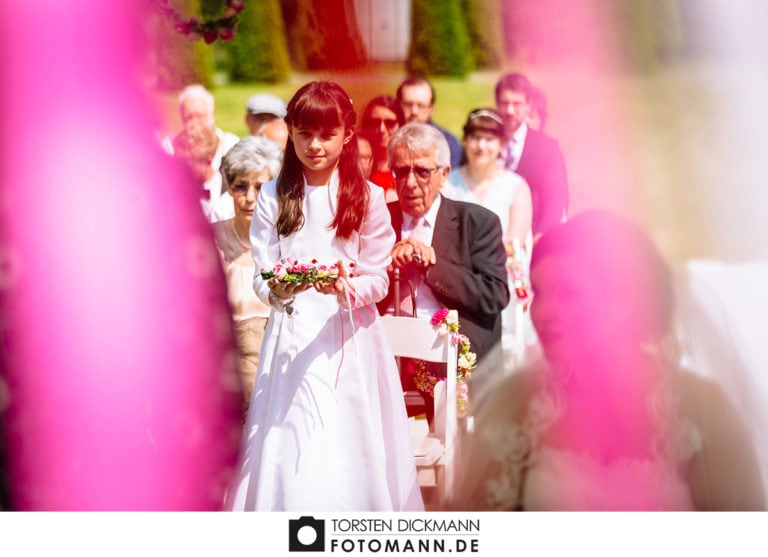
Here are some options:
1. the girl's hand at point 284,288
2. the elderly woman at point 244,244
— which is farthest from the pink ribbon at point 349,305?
the elderly woman at point 244,244

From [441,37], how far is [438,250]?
674 millimetres

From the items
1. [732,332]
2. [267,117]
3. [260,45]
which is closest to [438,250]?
[267,117]

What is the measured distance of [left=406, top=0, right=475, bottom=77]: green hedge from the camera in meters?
3.83

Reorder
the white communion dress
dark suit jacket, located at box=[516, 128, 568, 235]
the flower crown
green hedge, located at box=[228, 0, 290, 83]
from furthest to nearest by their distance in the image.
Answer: dark suit jacket, located at box=[516, 128, 568, 235] → green hedge, located at box=[228, 0, 290, 83] → the white communion dress → the flower crown

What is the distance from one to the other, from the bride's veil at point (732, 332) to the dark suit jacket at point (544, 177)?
45cm

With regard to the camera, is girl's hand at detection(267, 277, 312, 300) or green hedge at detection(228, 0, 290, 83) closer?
girl's hand at detection(267, 277, 312, 300)

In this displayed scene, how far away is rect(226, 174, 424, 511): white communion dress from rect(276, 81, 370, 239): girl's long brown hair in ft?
0.08

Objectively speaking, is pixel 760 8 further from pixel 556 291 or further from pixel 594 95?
pixel 556 291

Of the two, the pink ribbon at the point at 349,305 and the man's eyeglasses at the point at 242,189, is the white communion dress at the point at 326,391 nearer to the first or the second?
the pink ribbon at the point at 349,305

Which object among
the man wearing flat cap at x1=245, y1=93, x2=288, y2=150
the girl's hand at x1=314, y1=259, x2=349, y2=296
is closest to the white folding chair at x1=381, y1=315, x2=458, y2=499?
the girl's hand at x1=314, y1=259, x2=349, y2=296

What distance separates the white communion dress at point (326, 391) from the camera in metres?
3.51

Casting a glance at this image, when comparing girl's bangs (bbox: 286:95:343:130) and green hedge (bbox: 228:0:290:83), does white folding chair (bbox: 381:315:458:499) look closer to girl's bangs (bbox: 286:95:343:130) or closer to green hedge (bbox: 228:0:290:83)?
girl's bangs (bbox: 286:95:343:130)

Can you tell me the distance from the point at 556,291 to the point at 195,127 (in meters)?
1.25
